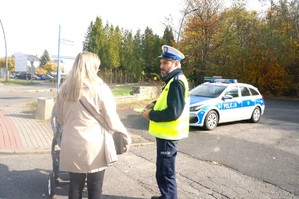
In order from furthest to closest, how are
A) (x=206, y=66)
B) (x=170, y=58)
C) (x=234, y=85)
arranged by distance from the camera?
(x=206, y=66) < (x=234, y=85) < (x=170, y=58)

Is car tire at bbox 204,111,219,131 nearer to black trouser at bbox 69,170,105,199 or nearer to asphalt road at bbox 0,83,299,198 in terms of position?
asphalt road at bbox 0,83,299,198

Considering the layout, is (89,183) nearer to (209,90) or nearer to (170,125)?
(170,125)

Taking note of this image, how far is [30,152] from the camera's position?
632cm

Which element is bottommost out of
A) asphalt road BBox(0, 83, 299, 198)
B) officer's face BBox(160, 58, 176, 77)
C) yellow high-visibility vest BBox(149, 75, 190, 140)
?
asphalt road BBox(0, 83, 299, 198)

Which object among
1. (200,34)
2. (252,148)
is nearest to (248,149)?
(252,148)

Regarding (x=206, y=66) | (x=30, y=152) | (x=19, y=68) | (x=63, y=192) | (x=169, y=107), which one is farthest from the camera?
(x=19, y=68)

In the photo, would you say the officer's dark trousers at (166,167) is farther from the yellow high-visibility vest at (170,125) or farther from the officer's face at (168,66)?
the officer's face at (168,66)

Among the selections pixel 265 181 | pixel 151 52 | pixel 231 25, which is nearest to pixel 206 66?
pixel 231 25

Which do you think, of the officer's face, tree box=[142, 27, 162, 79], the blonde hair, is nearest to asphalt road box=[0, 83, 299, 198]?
the blonde hair

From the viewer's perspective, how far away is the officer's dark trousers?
3777 millimetres

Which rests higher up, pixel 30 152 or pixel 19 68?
pixel 19 68

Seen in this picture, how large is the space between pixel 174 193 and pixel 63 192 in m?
1.64

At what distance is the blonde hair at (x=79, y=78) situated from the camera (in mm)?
2760

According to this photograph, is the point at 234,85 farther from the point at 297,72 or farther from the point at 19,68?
the point at 19,68
